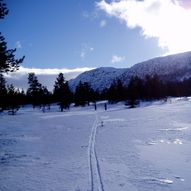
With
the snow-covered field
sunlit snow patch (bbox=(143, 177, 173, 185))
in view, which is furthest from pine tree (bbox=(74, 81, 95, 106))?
sunlit snow patch (bbox=(143, 177, 173, 185))

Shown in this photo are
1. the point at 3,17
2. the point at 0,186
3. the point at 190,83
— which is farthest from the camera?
the point at 190,83

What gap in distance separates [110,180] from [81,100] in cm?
7866

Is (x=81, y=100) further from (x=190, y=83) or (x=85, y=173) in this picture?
(x=85, y=173)

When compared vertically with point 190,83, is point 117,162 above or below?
below

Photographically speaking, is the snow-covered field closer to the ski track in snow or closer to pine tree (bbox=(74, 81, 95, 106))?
the ski track in snow

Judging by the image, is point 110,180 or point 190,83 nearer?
point 110,180

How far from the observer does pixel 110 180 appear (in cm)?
780

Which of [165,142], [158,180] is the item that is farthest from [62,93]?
[158,180]

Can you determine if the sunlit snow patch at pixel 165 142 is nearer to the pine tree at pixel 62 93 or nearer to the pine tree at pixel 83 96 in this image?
the pine tree at pixel 62 93

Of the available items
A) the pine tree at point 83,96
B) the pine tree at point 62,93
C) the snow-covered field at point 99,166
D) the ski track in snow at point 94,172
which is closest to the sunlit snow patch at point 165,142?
the snow-covered field at point 99,166

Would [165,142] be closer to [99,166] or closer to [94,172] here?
[99,166]

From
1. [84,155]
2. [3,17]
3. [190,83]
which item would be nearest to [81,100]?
[190,83]

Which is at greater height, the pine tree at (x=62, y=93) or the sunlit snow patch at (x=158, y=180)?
the pine tree at (x=62, y=93)

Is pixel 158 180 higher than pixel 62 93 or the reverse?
the reverse
